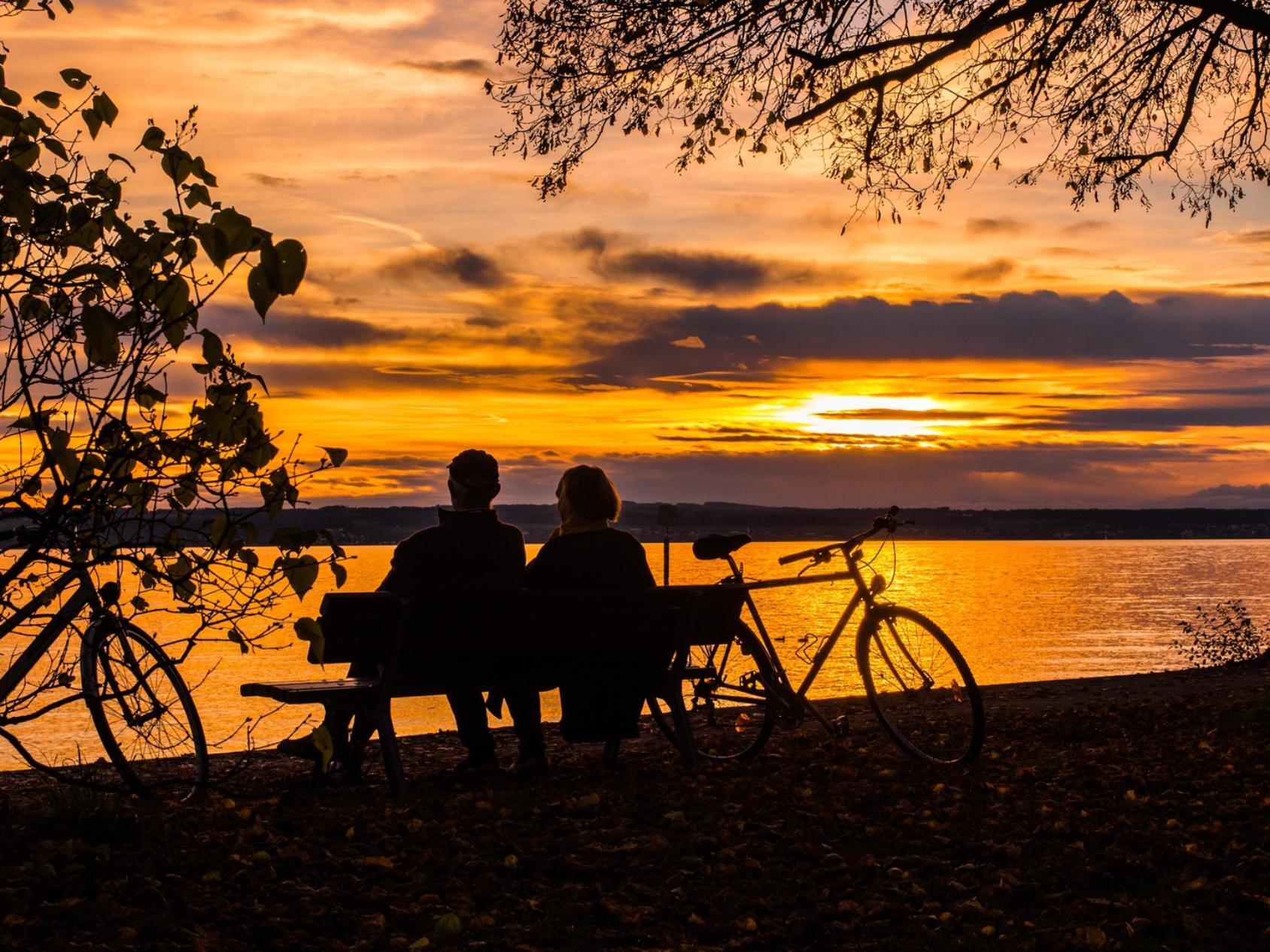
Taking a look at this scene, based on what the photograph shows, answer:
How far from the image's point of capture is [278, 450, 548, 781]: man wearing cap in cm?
786

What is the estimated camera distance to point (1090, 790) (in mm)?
7535

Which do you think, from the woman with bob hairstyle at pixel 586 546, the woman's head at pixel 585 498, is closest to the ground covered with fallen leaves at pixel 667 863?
the woman with bob hairstyle at pixel 586 546

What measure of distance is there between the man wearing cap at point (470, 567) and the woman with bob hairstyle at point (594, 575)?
242 mm

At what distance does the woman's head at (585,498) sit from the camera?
8086 mm

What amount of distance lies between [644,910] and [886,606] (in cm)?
372

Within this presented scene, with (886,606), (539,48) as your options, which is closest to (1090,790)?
(886,606)

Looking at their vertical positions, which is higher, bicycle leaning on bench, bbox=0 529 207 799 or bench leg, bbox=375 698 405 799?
bicycle leaning on bench, bbox=0 529 207 799

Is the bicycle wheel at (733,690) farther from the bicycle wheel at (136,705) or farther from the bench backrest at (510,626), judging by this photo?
the bicycle wheel at (136,705)

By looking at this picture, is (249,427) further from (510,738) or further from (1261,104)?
(1261,104)

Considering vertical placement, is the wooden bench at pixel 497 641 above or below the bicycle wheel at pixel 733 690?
above

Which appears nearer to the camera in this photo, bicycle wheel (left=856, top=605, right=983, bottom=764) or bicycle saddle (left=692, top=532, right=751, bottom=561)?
bicycle wheel (left=856, top=605, right=983, bottom=764)

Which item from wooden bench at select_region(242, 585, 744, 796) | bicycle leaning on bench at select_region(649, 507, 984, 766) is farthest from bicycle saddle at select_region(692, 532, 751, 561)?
wooden bench at select_region(242, 585, 744, 796)

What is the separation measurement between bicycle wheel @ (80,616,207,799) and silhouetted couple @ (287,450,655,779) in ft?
3.14

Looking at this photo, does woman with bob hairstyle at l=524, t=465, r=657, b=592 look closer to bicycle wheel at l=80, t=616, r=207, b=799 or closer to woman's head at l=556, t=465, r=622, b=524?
woman's head at l=556, t=465, r=622, b=524
